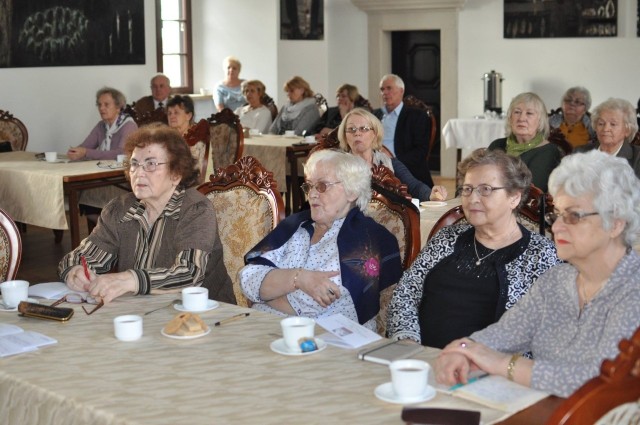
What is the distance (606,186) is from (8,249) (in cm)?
217

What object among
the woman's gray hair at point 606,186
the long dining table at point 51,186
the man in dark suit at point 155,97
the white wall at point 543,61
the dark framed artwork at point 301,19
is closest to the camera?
the woman's gray hair at point 606,186

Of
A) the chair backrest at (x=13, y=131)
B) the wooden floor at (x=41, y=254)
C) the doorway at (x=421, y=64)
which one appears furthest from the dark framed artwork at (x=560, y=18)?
the chair backrest at (x=13, y=131)

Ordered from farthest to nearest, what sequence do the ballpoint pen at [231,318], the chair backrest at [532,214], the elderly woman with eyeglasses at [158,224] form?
the elderly woman with eyeglasses at [158,224], the chair backrest at [532,214], the ballpoint pen at [231,318]

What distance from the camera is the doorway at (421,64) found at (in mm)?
11253

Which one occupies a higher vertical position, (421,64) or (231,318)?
(421,64)

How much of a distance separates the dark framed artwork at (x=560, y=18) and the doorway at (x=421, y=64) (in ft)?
3.37

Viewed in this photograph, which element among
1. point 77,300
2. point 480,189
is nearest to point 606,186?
point 480,189

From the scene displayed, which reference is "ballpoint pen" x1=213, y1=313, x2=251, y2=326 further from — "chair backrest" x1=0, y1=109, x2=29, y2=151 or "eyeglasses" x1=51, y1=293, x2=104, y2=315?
A: "chair backrest" x1=0, y1=109, x2=29, y2=151

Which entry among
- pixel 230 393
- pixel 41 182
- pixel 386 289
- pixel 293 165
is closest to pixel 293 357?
pixel 230 393

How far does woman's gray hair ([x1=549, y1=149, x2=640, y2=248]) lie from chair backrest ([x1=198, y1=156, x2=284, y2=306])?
1.54m

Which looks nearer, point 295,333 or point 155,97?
point 295,333

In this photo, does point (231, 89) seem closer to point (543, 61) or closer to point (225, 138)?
point (225, 138)

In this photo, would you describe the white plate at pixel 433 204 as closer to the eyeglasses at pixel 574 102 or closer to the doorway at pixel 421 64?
the eyeglasses at pixel 574 102

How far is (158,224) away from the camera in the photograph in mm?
3482
